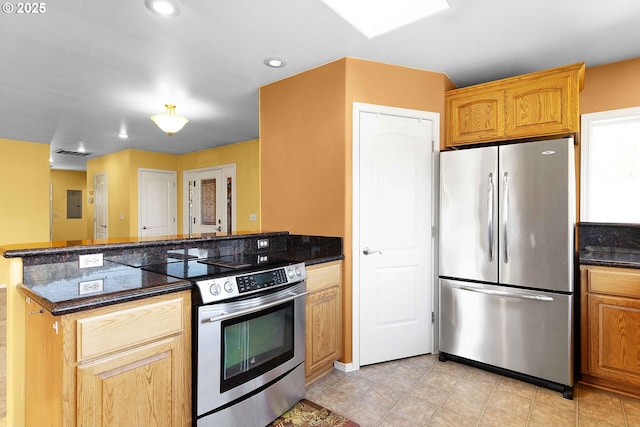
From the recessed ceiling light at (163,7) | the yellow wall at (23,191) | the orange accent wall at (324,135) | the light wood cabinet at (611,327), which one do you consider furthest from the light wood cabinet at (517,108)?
the yellow wall at (23,191)

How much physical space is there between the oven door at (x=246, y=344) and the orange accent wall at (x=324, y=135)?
2.17ft

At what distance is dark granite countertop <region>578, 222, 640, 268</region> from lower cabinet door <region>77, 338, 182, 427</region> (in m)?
2.73

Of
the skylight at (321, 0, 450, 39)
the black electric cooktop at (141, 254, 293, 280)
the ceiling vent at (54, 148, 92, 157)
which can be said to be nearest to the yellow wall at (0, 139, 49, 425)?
the ceiling vent at (54, 148, 92, 157)

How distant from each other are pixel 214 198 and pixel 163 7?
190 inches

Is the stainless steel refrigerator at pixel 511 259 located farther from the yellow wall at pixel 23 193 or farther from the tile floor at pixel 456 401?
the yellow wall at pixel 23 193

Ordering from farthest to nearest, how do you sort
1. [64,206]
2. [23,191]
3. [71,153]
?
[64,206], [71,153], [23,191]

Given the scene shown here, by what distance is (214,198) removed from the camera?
6734 millimetres

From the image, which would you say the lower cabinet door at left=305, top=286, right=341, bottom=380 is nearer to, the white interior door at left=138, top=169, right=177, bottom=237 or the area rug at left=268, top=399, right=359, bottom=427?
the area rug at left=268, top=399, right=359, bottom=427

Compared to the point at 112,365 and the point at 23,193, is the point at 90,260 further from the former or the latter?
the point at 23,193

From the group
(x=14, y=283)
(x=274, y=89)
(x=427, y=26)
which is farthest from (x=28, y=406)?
(x=427, y=26)

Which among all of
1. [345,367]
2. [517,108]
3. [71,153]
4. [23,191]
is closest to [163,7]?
[517,108]

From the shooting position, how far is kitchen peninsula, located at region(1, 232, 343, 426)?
134 cm

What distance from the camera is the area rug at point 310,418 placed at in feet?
6.74

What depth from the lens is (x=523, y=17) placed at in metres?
2.27
